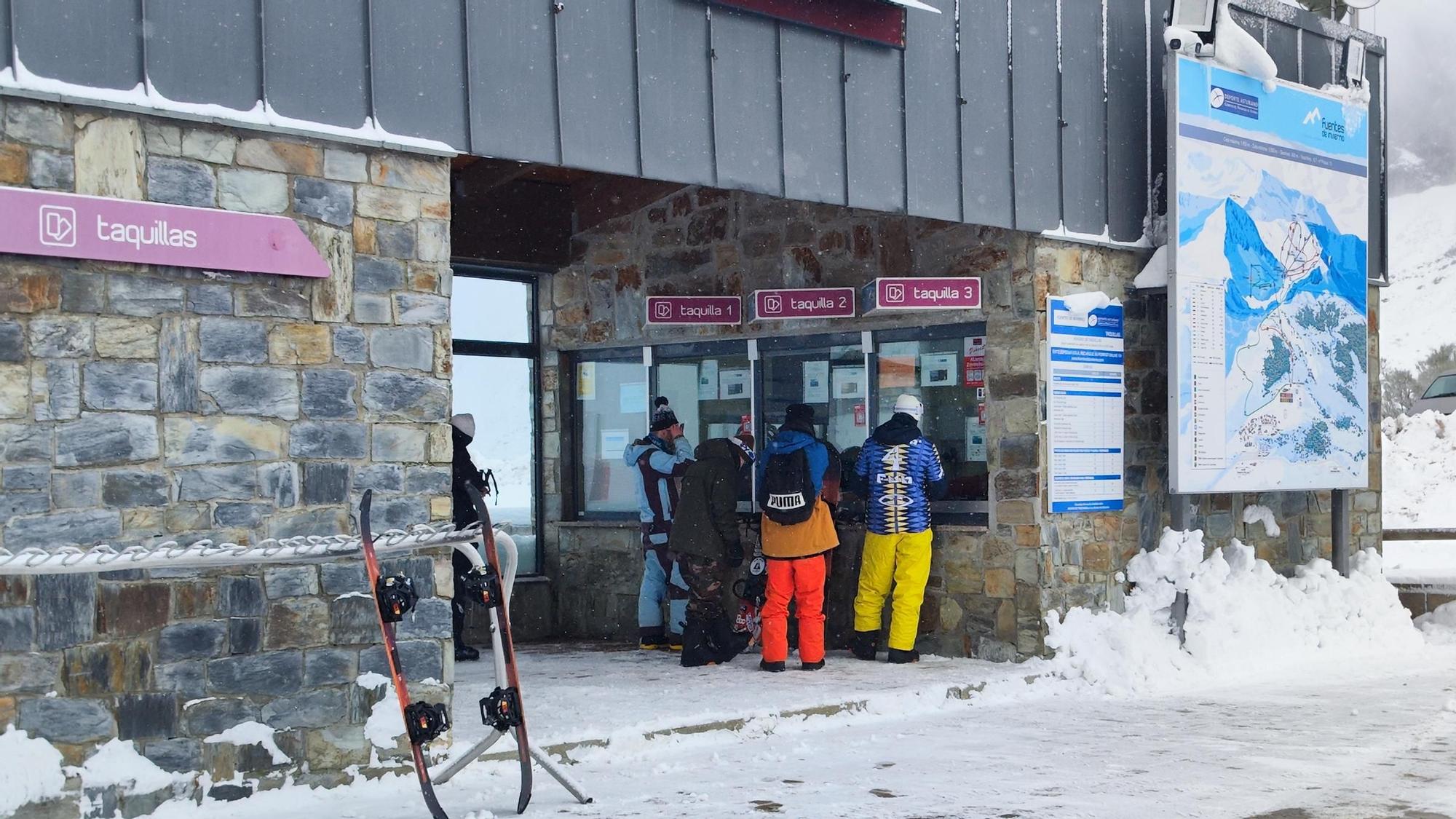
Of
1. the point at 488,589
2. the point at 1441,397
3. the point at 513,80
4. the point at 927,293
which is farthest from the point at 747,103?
the point at 1441,397

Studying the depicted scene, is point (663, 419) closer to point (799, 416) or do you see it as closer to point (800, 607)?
point (799, 416)

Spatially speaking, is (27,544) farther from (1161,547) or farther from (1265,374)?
(1265,374)

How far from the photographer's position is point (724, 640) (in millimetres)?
9734

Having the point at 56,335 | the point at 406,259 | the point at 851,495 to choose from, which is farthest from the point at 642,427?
the point at 56,335

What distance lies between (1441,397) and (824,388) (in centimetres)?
2569

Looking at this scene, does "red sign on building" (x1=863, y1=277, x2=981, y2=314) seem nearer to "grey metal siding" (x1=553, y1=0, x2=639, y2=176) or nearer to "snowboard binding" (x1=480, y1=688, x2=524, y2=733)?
"grey metal siding" (x1=553, y1=0, x2=639, y2=176)

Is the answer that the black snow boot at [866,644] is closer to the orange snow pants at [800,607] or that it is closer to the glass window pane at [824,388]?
the orange snow pants at [800,607]

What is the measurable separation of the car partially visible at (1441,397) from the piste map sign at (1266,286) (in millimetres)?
22533

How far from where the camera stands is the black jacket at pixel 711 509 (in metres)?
9.61

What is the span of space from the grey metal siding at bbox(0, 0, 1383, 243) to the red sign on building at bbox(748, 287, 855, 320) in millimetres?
1464

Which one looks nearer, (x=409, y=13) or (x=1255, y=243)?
(x=409, y=13)

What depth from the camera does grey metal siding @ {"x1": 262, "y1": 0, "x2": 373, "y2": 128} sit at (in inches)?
234

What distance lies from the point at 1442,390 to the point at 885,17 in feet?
90.9

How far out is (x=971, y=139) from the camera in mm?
9133
